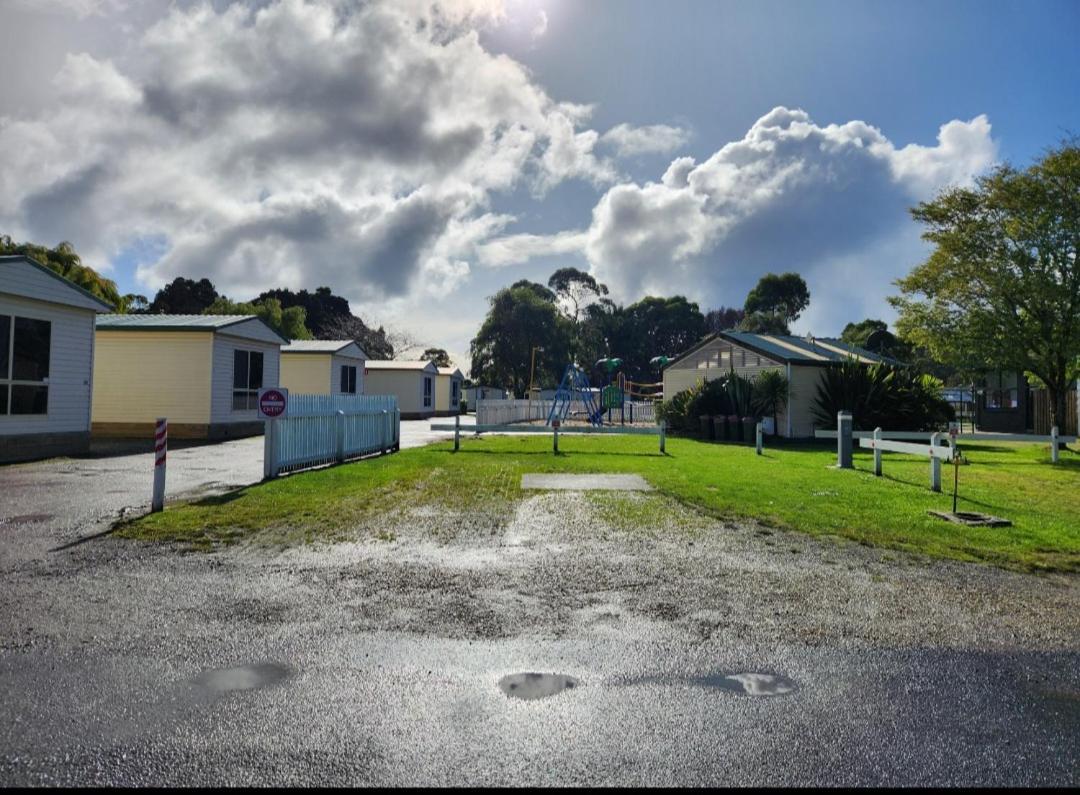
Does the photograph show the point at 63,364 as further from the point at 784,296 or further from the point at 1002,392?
the point at 784,296

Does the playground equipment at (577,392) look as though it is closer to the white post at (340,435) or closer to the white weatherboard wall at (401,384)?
the white weatherboard wall at (401,384)

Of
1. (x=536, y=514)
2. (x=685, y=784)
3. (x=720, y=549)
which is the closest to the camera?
(x=685, y=784)

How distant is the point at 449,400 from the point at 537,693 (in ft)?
151

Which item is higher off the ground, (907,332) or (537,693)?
(907,332)

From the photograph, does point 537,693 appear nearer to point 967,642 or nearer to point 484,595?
point 484,595

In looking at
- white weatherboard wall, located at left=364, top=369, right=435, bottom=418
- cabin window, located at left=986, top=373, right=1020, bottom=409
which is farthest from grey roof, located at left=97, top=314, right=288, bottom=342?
cabin window, located at left=986, top=373, right=1020, bottom=409

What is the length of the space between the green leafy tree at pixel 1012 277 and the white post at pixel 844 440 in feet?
27.6

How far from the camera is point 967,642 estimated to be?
432 centimetres

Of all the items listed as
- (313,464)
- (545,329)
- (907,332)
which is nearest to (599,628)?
(313,464)

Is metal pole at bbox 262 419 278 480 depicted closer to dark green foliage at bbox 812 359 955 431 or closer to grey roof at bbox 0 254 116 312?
grey roof at bbox 0 254 116 312

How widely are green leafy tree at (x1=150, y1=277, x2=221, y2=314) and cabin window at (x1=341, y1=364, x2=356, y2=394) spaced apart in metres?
33.1

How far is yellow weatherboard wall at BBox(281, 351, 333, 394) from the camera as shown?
29.8 m

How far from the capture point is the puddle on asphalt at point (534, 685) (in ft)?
11.6

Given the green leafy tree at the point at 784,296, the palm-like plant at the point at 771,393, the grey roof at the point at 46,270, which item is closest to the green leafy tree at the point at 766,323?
the green leafy tree at the point at 784,296
